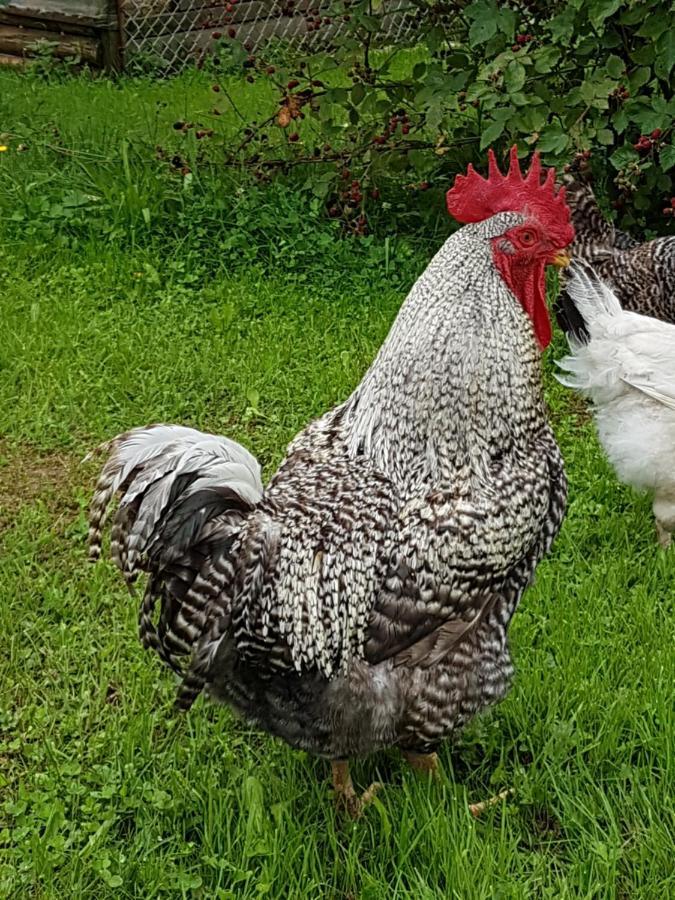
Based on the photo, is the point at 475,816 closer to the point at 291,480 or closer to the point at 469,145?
the point at 291,480

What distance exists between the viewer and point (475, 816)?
2859 mm

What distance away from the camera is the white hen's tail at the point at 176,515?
94.1 inches

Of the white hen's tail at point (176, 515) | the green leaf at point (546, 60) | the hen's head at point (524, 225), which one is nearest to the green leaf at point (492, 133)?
the green leaf at point (546, 60)

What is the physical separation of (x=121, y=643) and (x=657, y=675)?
1.88m

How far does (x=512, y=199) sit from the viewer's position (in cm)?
286

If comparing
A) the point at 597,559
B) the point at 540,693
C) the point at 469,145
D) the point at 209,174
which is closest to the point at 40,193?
the point at 209,174

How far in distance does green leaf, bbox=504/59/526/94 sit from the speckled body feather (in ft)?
7.69

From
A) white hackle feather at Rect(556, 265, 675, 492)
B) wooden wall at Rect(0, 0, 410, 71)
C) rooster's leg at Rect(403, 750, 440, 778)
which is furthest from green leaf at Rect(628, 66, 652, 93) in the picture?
wooden wall at Rect(0, 0, 410, 71)

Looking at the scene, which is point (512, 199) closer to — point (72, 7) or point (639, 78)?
point (639, 78)

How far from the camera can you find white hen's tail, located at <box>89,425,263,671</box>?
7.84 ft

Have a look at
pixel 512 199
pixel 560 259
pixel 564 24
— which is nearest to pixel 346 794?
pixel 560 259

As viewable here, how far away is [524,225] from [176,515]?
1.29 m

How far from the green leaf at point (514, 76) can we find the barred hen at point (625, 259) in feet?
2.04

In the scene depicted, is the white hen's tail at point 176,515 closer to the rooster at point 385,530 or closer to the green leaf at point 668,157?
the rooster at point 385,530
